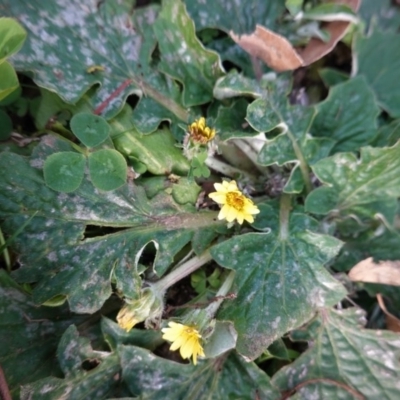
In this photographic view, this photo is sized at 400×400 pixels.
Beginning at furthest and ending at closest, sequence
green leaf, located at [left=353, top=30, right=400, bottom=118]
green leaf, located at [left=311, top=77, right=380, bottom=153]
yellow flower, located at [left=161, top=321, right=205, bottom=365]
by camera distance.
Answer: green leaf, located at [left=353, top=30, right=400, bottom=118] < green leaf, located at [left=311, top=77, right=380, bottom=153] < yellow flower, located at [left=161, top=321, right=205, bottom=365]

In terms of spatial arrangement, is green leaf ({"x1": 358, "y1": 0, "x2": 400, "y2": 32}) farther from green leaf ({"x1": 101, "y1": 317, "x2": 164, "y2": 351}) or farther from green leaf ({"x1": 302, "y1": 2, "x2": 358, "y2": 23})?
green leaf ({"x1": 101, "y1": 317, "x2": 164, "y2": 351})

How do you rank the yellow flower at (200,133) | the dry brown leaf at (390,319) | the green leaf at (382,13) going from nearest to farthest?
1. the yellow flower at (200,133)
2. the dry brown leaf at (390,319)
3. the green leaf at (382,13)

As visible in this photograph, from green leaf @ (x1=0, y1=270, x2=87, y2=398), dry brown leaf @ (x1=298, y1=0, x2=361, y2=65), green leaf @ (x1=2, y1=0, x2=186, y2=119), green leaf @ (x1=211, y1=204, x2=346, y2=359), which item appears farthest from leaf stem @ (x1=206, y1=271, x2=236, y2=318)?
→ dry brown leaf @ (x1=298, y1=0, x2=361, y2=65)

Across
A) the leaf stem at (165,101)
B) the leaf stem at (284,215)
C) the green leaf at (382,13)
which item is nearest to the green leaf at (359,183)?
the leaf stem at (284,215)

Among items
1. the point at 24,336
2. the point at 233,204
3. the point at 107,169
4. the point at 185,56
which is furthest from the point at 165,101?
the point at 24,336

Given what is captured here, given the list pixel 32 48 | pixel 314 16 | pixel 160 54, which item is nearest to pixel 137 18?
pixel 160 54

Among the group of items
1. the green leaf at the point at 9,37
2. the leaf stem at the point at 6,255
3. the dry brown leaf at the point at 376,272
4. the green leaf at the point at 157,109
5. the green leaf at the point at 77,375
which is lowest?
the green leaf at the point at 77,375

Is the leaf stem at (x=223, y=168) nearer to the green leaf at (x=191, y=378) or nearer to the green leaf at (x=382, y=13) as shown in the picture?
the green leaf at (x=191, y=378)
